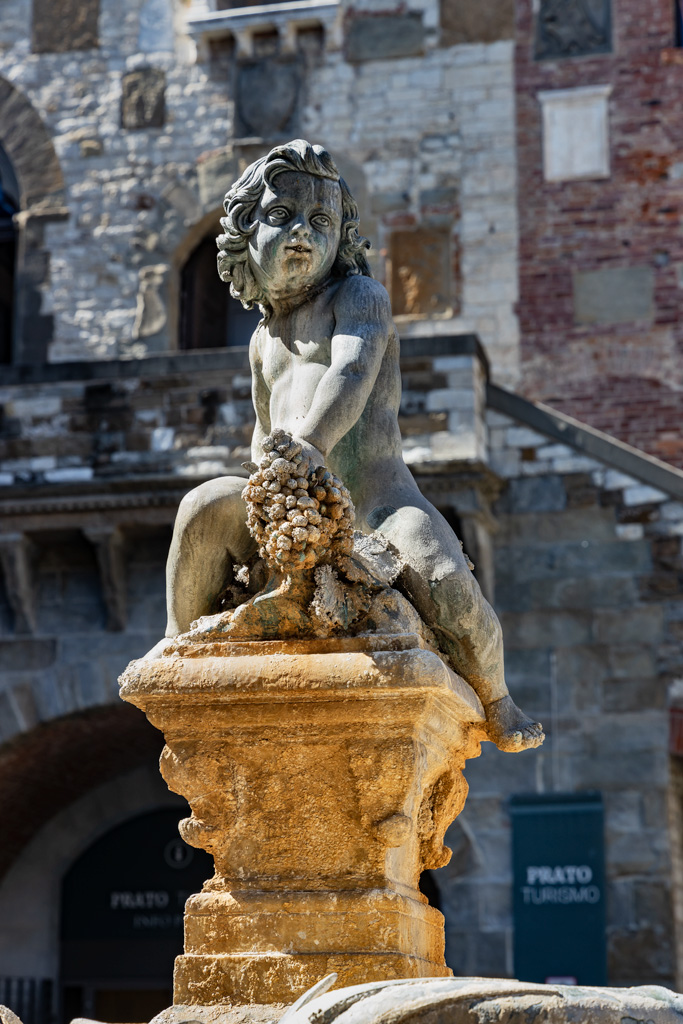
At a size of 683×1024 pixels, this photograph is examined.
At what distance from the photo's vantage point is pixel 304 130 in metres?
13.8

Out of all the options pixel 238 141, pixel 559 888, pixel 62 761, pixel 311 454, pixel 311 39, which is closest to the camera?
pixel 311 454

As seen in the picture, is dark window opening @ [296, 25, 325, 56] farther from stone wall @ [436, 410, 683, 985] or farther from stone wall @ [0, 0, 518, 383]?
stone wall @ [436, 410, 683, 985]

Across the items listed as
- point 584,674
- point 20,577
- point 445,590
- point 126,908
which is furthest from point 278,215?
point 126,908

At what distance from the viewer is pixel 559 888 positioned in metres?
10.1

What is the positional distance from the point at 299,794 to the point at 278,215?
1570 millimetres

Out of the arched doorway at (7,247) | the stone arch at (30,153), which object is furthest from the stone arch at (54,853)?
the stone arch at (30,153)

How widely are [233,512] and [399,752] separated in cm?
74

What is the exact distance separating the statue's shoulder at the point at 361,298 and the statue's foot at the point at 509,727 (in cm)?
108

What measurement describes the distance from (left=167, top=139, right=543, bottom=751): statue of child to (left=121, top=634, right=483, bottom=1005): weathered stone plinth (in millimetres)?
240

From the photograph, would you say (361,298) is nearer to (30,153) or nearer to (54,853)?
(54,853)

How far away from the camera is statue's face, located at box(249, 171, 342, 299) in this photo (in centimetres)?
427

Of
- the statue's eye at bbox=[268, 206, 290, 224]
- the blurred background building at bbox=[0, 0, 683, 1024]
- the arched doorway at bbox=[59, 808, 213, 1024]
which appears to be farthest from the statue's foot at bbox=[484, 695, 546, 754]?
the arched doorway at bbox=[59, 808, 213, 1024]

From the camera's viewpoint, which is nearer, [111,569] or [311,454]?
[311,454]

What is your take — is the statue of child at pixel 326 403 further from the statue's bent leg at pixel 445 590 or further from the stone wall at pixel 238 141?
the stone wall at pixel 238 141
